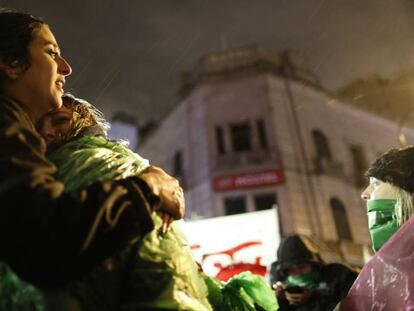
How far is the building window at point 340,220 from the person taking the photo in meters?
18.2

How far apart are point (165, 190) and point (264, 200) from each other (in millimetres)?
16165

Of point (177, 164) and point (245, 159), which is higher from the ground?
point (177, 164)

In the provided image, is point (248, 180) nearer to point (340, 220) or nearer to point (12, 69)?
point (340, 220)

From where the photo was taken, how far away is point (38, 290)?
1179 mm

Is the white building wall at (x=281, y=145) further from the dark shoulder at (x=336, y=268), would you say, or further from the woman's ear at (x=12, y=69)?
the woman's ear at (x=12, y=69)

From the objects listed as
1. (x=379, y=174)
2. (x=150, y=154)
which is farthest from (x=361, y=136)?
(x=379, y=174)

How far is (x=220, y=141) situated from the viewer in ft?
61.5

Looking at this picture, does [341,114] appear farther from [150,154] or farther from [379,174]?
[379,174]

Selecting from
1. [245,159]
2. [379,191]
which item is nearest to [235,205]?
[245,159]

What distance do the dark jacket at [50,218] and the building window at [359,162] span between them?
20.3m

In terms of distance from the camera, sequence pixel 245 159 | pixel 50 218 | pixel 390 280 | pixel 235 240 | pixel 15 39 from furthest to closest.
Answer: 1. pixel 245 159
2. pixel 235 240
3. pixel 390 280
4. pixel 15 39
5. pixel 50 218

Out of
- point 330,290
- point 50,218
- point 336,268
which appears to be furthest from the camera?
point 336,268

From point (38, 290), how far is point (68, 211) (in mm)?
282

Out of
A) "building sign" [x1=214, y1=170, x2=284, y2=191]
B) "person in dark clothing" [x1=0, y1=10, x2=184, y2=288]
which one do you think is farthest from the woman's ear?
"building sign" [x1=214, y1=170, x2=284, y2=191]
